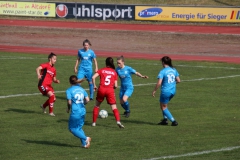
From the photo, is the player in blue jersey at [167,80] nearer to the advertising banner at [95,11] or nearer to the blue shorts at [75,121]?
the blue shorts at [75,121]

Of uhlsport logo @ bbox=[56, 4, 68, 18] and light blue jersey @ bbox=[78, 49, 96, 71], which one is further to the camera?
uhlsport logo @ bbox=[56, 4, 68, 18]

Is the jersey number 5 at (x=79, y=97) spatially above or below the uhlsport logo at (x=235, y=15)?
above

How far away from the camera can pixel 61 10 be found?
209ft

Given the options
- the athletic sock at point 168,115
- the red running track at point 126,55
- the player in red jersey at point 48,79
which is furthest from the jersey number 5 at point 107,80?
the red running track at point 126,55

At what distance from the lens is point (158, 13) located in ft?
202

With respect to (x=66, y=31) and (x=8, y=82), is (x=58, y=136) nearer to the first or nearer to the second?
(x=8, y=82)

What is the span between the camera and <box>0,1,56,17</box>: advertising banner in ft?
211

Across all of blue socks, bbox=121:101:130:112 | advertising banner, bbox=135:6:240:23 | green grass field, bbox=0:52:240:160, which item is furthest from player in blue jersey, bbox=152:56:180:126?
advertising banner, bbox=135:6:240:23

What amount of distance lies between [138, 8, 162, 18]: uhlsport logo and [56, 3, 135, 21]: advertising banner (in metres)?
0.89

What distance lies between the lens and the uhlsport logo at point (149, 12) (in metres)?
61.6

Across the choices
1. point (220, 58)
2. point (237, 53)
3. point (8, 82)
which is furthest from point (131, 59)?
point (8, 82)

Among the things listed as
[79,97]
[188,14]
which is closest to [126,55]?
[188,14]

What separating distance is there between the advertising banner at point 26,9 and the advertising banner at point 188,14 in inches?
371

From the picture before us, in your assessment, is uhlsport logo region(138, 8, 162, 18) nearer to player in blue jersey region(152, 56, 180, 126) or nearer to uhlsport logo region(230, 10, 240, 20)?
uhlsport logo region(230, 10, 240, 20)
